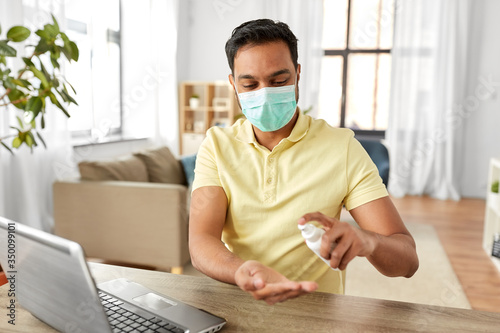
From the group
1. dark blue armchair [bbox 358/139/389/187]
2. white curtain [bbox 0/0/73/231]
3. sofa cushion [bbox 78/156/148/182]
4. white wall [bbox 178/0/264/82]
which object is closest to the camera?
sofa cushion [bbox 78/156/148/182]

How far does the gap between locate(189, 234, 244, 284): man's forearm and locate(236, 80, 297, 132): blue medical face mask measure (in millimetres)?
328

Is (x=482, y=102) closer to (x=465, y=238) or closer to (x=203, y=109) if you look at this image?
(x=465, y=238)

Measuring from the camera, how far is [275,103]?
3.68 feet

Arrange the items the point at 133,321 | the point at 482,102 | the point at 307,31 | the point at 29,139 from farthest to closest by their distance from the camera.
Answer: the point at 307,31
the point at 482,102
the point at 29,139
the point at 133,321

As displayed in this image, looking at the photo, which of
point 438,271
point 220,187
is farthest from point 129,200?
point 438,271

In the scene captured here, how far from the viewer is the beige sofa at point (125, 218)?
2721 millimetres

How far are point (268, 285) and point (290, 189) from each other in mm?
470

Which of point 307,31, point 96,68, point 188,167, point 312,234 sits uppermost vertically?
point 307,31

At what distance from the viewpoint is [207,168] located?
47.1 inches

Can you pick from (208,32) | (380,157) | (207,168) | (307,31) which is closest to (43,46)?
(207,168)

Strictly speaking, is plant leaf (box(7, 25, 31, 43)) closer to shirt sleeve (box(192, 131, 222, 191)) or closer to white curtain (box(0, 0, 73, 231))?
shirt sleeve (box(192, 131, 222, 191))

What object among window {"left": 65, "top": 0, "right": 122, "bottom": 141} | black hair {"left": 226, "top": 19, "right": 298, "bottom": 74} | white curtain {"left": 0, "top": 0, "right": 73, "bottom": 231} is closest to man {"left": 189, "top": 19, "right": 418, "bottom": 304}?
black hair {"left": 226, "top": 19, "right": 298, "bottom": 74}

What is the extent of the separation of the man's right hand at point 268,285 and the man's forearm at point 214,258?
17 centimetres

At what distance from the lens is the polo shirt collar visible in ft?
3.87
